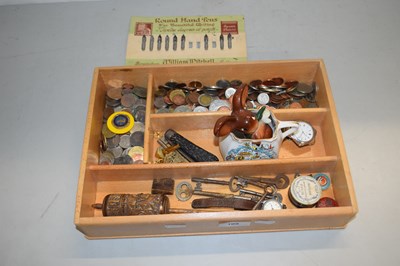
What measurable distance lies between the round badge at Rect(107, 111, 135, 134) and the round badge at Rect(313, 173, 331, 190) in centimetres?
73

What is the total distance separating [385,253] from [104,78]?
123 cm

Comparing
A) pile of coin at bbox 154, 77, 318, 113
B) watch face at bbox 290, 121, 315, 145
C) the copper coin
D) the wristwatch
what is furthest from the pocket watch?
the copper coin

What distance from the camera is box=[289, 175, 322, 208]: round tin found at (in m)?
1.24

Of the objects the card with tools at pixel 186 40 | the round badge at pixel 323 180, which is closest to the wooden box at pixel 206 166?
the round badge at pixel 323 180

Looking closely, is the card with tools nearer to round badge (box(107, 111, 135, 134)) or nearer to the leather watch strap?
round badge (box(107, 111, 135, 134))

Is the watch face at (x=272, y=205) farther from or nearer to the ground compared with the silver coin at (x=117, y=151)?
nearer to the ground

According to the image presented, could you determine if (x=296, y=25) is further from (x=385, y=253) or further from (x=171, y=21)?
(x=385, y=253)

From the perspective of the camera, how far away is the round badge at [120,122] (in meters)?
1.43

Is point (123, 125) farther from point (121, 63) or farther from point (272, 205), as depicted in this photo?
point (272, 205)

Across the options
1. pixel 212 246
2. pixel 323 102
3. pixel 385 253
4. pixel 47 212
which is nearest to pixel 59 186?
pixel 47 212

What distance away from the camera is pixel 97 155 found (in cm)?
140

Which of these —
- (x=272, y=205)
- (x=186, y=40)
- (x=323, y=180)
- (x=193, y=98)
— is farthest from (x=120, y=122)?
(x=323, y=180)

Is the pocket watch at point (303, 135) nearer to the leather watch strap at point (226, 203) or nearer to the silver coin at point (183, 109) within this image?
the leather watch strap at point (226, 203)

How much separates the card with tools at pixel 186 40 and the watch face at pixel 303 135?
44 cm
